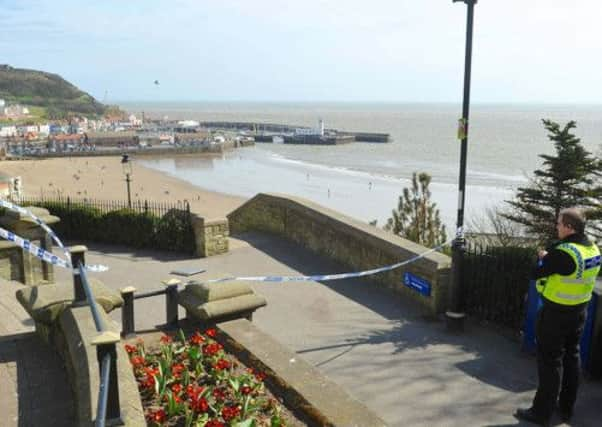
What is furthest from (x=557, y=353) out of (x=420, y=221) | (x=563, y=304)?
(x=420, y=221)

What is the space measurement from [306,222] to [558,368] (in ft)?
26.6

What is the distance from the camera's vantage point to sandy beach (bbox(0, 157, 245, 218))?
4756 centimetres

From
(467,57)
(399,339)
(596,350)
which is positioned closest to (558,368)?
(596,350)

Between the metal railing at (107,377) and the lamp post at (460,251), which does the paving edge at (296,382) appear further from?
the lamp post at (460,251)

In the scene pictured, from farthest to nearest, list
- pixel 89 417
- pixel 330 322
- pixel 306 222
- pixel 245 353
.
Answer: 1. pixel 306 222
2. pixel 330 322
3. pixel 245 353
4. pixel 89 417

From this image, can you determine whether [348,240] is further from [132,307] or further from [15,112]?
[15,112]

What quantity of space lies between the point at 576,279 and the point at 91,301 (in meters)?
3.92

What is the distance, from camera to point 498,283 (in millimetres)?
7820

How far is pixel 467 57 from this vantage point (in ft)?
25.0

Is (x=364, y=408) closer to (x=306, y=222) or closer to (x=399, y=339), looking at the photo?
(x=399, y=339)

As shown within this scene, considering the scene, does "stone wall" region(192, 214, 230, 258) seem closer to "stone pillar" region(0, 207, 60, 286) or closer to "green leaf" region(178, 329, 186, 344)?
"stone pillar" region(0, 207, 60, 286)

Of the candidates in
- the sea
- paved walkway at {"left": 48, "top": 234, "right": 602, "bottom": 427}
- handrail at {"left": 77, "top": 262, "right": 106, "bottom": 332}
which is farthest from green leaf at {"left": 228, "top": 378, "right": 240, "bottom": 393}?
the sea

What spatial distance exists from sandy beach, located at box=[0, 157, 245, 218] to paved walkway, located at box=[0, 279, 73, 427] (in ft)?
104

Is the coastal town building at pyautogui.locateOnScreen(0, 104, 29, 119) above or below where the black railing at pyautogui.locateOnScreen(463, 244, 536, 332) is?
above
